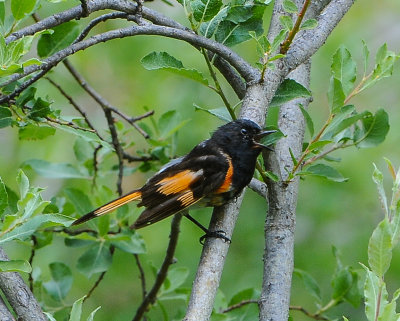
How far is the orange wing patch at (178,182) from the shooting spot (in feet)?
10.4

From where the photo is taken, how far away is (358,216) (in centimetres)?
471

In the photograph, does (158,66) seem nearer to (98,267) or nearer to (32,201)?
(32,201)

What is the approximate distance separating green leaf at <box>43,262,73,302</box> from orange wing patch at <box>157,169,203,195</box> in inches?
29.5

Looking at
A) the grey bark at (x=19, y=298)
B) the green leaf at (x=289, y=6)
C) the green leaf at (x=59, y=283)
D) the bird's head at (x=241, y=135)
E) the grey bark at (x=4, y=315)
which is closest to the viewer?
the grey bark at (x=4, y=315)

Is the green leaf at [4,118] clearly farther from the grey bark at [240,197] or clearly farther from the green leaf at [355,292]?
the green leaf at [355,292]

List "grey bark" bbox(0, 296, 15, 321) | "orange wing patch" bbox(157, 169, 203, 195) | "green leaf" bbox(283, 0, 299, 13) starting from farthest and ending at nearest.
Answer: "orange wing patch" bbox(157, 169, 203, 195)
"green leaf" bbox(283, 0, 299, 13)
"grey bark" bbox(0, 296, 15, 321)

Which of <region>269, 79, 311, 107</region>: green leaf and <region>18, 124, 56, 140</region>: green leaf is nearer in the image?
<region>269, 79, 311, 107</region>: green leaf

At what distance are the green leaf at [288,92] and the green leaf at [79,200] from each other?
4.08 ft

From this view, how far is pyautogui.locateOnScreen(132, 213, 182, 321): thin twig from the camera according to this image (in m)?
3.33

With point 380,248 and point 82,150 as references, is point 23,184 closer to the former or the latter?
point 380,248

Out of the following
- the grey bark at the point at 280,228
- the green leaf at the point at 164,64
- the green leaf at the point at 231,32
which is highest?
the green leaf at the point at 231,32

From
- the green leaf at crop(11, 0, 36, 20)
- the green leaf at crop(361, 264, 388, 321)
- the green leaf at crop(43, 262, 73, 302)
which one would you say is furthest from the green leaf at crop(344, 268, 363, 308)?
the green leaf at crop(11, 0, 36, 20)

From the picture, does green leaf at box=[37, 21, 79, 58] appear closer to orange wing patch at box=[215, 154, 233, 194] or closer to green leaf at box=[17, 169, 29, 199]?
orange wing patch at box=[215, 154, 233, 194]

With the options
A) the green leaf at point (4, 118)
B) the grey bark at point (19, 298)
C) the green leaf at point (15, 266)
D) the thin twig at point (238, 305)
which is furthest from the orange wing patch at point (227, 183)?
the green leaf at point (15, 266)
